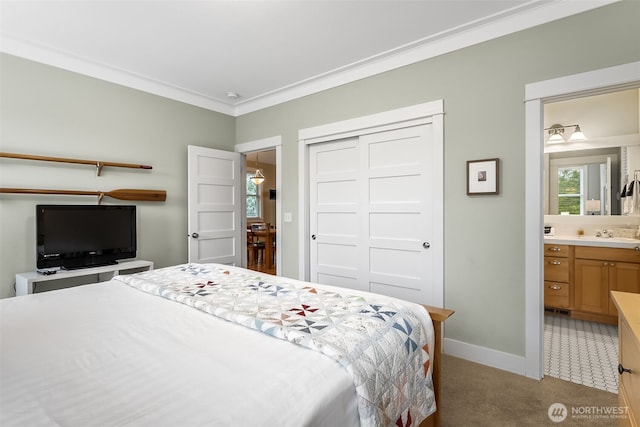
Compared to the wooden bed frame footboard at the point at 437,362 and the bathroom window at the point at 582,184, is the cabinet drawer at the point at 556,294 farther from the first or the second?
the wooden bed frame footboard at the point at 437,362

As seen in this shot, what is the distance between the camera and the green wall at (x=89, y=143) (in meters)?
2.67

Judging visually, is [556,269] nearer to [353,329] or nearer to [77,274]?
[353,329]

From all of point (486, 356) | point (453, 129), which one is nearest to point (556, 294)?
point (486, 356)

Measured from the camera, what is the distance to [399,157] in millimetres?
2979

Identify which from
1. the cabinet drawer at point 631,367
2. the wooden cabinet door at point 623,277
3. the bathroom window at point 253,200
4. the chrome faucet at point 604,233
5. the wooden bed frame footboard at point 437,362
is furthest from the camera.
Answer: the bathroom window at point 253,200

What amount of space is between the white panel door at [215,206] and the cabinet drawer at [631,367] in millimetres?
3661

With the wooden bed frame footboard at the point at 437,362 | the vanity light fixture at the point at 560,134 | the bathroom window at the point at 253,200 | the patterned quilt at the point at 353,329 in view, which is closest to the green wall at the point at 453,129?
the wooden bed frame footboard at the point at 437,362

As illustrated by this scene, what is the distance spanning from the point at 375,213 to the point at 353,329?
79.4 inches

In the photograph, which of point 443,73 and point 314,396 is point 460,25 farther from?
point 314,396

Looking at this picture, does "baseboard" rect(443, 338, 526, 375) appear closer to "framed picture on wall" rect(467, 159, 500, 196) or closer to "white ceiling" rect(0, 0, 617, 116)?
"framed picture on wall" rect(467, 159, 500, 196)

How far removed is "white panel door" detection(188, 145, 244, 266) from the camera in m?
3.73

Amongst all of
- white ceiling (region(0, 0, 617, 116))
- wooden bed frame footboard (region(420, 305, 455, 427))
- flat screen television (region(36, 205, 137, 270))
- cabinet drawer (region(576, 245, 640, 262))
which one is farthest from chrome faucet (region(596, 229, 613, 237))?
flat screen television (region(36, 205, 137, 270))

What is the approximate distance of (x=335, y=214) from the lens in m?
3.50

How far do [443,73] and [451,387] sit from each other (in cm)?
248
